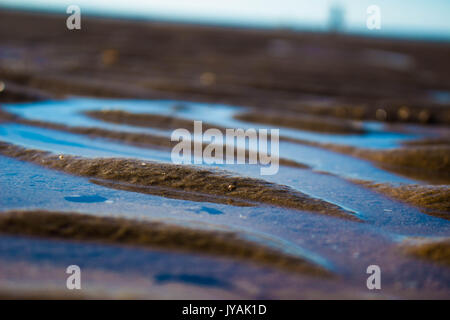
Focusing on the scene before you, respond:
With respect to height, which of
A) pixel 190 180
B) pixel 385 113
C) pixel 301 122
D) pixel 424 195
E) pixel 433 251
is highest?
pixel 385 113

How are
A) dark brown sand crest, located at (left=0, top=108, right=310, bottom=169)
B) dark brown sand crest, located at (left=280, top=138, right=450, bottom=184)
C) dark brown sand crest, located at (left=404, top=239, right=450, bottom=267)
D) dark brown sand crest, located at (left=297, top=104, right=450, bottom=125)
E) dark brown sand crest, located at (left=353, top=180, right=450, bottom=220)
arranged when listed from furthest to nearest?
dark brown sand crest, located at (left=297, top=104, right=450, bottom=125) → dark brown sand crest, located at (left=0, top=108, right=310, bottom=169) → dark brown sand crest, located at (left=280, top=138, right=450, bottom=184) → dark brown sand crest, located at (left=353, top=180, right=450, bottom=220) → dark brown sand crest, located at (left=404, top=239, right=450, bottom=267)

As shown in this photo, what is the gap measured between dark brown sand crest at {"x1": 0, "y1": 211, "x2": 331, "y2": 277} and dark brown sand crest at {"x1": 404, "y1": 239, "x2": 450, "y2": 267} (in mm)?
970

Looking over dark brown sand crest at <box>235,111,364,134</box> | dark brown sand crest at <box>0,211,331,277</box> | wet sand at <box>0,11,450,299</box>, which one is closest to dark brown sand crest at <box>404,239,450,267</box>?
wet sand at <box>0,11,450,299</box>

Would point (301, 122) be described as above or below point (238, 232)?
above

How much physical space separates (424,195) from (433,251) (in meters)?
1.57

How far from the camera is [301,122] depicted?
9586mm

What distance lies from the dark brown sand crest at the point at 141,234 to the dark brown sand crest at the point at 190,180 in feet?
3.30

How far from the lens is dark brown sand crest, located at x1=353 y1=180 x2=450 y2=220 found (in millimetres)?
4844

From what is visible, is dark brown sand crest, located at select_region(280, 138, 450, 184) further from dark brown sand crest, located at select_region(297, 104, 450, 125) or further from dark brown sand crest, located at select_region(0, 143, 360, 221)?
dark brown sand crest, located at select_region(297, 104, 450, 125)

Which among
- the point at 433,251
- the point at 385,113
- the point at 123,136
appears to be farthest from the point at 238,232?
the point at 385,113

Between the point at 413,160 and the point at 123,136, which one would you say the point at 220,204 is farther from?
the point at 413,160

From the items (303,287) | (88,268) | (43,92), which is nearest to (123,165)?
(88,268)

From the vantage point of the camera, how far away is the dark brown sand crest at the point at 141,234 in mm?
3412
